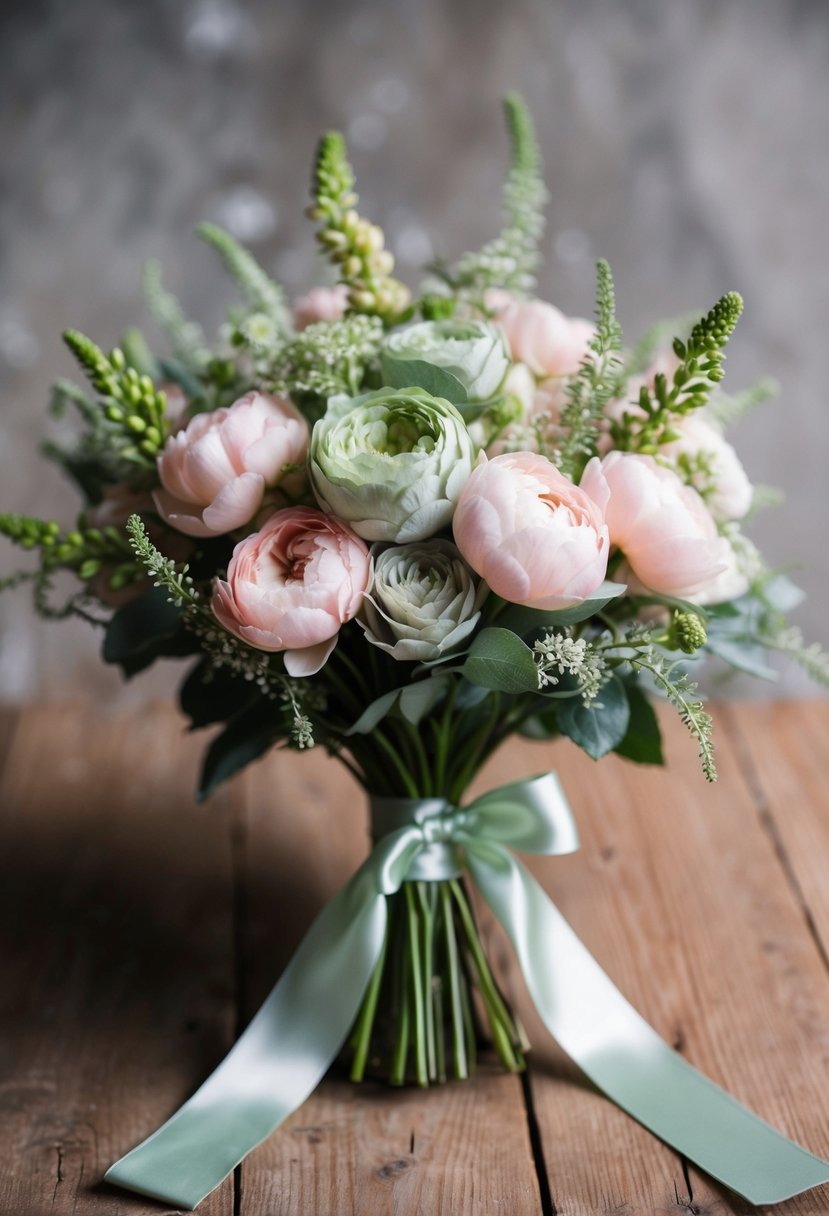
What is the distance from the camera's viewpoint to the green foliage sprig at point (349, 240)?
2.63 ft

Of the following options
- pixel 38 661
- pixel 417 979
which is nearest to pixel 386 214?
pixel 38 661

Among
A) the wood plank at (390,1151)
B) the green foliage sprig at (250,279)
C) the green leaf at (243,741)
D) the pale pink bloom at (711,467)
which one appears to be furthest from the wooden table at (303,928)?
the green foliage sprig at (250,279)

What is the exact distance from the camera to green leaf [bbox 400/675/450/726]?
2.45 feet

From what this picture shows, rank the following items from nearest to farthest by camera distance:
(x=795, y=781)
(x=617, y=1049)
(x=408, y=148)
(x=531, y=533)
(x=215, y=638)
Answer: (x=531, y=533) < (x=215, y=638) < (x=617, y=1049) < (x=795, y=781) < (x=408, y=148)

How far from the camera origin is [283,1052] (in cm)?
86

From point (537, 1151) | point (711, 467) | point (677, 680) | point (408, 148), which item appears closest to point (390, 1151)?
A: point (537, 1151)

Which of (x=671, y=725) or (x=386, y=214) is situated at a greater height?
(x=386, y=214)

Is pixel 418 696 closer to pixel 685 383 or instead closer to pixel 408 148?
pixel 685 383

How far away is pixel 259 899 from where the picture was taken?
3.63 feet

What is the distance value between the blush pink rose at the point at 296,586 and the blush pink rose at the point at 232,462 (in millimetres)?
26

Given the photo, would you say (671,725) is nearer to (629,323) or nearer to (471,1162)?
(629,323)

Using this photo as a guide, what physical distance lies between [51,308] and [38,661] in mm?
462

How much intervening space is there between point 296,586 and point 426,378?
6.5 inches

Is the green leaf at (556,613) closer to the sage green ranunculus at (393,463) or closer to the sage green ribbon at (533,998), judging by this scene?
the sage green ranunculus at (393,463)
